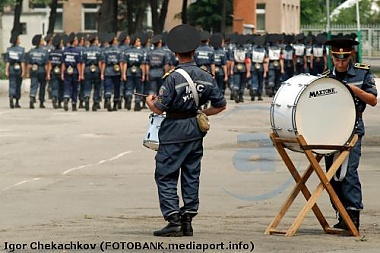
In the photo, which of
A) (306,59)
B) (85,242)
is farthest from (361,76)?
(306,59)

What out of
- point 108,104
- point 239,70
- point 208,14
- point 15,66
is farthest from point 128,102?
point 208,14

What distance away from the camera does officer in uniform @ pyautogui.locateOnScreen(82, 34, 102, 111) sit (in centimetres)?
3144

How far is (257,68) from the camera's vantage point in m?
36.5

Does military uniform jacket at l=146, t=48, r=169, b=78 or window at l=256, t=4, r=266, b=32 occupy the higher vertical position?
window at l=256, t=4, r=266, b=32

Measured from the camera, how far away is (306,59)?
40.8 metres

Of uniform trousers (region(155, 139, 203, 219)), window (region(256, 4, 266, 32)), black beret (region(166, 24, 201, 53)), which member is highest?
window (region(256, 4, 266, 32))

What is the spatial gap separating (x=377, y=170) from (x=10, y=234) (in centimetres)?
755

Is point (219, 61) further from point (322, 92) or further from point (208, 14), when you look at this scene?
point (208, 14)

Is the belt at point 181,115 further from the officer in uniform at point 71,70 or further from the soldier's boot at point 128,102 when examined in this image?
the soldier's boot at point 128,102

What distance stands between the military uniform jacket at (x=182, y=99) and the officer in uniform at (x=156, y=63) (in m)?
19.8

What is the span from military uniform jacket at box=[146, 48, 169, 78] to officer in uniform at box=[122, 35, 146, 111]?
1.03 feet

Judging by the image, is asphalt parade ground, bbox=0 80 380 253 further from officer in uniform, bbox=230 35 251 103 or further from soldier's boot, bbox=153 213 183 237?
officer in uniform, bbox=230 35 251 103

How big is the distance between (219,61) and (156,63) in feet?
8.91

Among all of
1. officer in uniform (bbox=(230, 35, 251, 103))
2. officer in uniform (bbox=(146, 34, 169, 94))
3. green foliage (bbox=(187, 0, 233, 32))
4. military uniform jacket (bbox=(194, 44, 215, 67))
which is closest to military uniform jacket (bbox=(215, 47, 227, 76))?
military uniform jacket (bbox=(194, 44, 215, 67))
